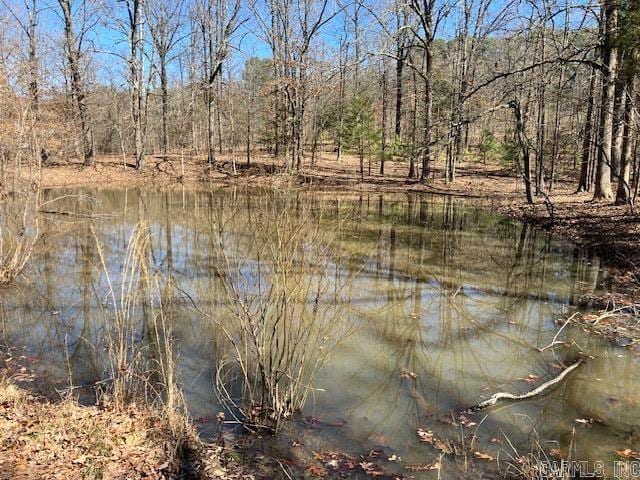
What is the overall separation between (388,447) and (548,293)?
5526 mm

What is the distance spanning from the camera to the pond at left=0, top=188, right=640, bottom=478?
3.96 m

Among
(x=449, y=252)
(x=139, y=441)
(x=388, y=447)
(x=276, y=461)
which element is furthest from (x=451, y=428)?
(x=449, y=252)

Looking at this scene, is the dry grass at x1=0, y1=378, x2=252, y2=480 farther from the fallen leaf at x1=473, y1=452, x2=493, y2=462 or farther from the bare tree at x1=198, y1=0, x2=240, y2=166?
the bare tree at x1=198, y1=0, x2=240, y2=166

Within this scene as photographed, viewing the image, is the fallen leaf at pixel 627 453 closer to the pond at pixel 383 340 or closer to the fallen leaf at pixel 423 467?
the pond at pixel 383 340

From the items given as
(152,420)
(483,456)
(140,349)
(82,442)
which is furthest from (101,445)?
(483,456)

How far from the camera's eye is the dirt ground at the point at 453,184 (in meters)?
9.95

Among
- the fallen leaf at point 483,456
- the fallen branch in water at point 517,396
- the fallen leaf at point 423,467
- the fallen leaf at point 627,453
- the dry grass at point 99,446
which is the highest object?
the dry grass at point 99,446

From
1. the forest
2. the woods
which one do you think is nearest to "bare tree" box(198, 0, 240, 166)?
the woods

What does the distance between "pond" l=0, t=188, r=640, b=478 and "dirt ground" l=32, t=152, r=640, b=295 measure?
73 centimetres

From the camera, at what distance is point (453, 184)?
25.2 m

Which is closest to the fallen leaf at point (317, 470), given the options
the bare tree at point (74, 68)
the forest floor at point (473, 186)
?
the forest floor at point (473, 186)

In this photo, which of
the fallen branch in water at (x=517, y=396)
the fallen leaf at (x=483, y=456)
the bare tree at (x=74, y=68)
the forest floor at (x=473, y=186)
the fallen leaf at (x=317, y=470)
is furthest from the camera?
the bare tree at (x=74, y=68)

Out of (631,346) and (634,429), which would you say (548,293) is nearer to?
(631,346)

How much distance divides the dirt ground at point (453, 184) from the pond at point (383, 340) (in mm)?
731
